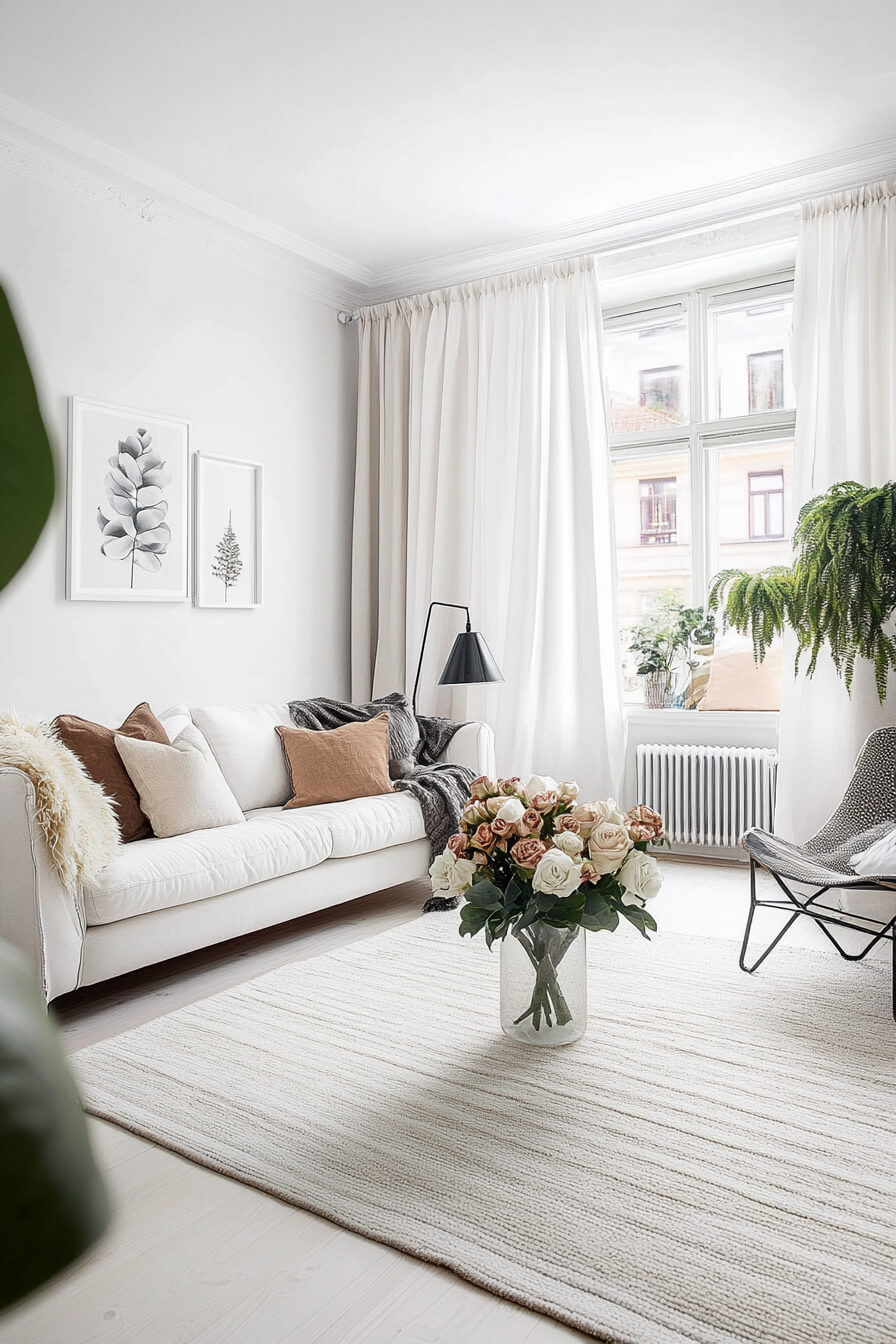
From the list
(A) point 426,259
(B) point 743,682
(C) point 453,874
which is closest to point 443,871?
(C) point 453,874

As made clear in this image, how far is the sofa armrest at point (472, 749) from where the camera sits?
4.55m

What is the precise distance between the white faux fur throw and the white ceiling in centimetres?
229

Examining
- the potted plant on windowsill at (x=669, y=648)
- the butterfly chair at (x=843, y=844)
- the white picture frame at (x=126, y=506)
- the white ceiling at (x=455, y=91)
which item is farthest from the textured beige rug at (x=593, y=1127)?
the white ceiling at (x=455, y=91)

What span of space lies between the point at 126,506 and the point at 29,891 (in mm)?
2078

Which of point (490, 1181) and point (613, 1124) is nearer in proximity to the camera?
point (490, 1181)

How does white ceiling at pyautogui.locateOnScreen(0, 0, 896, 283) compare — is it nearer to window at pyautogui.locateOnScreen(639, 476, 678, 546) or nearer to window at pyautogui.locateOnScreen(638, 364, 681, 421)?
window at pyautogui.locateOnScreen(638, 364, 681, 421)

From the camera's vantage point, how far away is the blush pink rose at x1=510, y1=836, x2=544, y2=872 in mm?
2373

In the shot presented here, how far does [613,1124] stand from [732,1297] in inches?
22.2

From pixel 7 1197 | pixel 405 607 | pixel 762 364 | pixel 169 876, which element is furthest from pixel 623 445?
pixel 7 1197

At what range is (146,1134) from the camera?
217 centimetres

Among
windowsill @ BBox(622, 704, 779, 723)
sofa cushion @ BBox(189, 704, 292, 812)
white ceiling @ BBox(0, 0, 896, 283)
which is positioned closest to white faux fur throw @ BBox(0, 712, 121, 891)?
sofa cushion @ BBox(189, 704, 292, 812)

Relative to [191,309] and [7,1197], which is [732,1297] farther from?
[191,309]

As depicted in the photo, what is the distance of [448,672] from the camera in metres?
4.64

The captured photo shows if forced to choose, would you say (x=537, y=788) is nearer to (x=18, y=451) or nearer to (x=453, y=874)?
(x=453, y=874)
